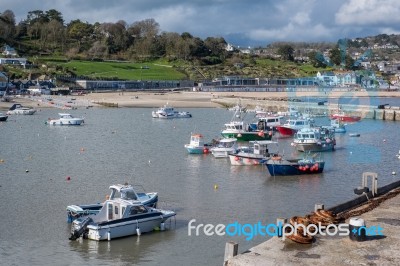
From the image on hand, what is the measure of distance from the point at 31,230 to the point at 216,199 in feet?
26.4

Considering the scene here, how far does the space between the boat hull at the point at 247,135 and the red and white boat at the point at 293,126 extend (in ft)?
13.2

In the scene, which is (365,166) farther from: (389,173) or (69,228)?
(69,228)

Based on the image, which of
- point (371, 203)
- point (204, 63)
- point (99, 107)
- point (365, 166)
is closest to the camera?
point (371, 203)

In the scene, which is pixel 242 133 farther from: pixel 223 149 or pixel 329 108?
pixel 329 108

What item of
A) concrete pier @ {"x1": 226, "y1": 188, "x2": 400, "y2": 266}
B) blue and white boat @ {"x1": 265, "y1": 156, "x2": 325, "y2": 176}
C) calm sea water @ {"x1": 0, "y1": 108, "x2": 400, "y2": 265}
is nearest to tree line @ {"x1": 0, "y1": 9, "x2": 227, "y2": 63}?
calm sea water @ {"x1": 0, "y1": 108, "x2": 400, "y2": 265}

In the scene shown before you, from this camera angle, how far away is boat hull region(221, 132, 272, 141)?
153 feet

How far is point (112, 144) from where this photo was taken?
4584cm

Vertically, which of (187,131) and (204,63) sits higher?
(204,63)

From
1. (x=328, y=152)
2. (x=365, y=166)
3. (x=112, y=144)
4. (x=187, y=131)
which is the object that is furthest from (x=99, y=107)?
(x=365, y=166)

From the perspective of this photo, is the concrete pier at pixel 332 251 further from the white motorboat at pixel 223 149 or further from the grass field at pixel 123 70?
the grass field at pixel 123 70

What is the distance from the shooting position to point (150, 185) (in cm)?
2945

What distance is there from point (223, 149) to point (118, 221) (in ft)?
59.7

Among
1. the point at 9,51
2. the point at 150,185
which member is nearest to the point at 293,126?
the point at 150,185

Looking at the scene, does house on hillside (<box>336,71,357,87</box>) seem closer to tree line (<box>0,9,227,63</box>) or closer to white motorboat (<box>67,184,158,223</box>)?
tree line (<box>0,9,227,63</box>)
